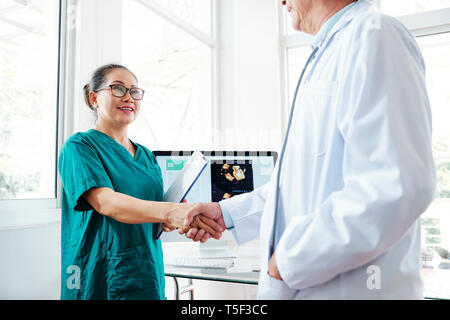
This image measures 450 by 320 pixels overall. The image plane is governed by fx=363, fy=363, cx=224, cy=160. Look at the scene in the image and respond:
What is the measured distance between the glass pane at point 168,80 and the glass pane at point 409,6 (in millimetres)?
1338

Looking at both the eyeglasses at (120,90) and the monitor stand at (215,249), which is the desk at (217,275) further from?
the eyeglasses at (120,90)

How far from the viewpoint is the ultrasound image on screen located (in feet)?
5.11

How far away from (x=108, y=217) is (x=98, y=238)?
67 millimetres

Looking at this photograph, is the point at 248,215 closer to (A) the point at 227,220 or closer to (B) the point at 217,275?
(A) the point at 227,220

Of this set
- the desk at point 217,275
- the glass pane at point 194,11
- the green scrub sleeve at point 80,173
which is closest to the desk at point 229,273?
the desk at point 217,275

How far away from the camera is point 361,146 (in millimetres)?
579

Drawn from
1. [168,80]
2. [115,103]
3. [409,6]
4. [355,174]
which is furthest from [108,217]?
[409,6]

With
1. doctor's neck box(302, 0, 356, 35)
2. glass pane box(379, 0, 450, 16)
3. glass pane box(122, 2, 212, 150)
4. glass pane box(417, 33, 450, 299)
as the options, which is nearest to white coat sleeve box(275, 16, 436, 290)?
doctor's neck box(302, 0, 356, 35)

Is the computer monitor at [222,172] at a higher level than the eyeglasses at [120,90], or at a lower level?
lower

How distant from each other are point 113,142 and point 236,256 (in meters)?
0.70

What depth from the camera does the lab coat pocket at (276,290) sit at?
652mm

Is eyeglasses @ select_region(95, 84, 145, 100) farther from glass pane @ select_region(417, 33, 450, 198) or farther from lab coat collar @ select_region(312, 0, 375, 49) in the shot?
glass pane @ select_region(417, 33, 450, 198)
